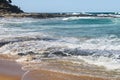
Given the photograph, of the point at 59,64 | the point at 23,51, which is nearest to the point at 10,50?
the point at 23,51

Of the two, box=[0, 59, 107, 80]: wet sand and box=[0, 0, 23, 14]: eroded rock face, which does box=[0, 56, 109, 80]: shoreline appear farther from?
box=[0, 0, 23, 14]: eroded rock face

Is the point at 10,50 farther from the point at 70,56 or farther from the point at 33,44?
the point at 70,56

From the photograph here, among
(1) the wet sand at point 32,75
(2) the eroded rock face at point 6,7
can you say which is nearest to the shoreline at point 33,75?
(1) the wet sand at point 32,75

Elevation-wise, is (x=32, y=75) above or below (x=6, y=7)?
above

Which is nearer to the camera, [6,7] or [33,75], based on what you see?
[33,75]

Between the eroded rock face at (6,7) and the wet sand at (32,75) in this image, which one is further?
the eroded rock face at (6,7)

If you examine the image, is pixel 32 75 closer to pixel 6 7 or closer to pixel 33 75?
pixel 33 75

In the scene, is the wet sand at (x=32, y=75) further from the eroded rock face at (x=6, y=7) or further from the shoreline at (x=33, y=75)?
the eroded rock face at (x=6, y=7)

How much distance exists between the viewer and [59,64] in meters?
10.2

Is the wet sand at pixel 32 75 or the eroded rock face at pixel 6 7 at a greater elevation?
the wet sand at pixel 32 75

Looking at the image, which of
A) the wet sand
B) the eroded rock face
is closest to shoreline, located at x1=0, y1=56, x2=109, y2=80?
the wet sand

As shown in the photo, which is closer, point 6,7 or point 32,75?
point 32,75

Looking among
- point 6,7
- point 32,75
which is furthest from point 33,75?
point 6,7

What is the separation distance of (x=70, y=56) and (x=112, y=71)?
287cm
